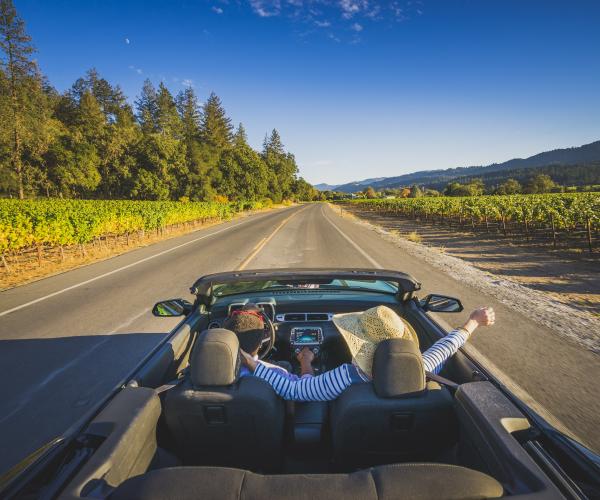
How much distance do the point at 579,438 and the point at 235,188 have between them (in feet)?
191

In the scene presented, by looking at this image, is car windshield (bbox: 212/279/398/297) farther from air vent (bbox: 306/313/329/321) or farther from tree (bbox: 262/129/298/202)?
tree (bbox: 262/129/298/202)

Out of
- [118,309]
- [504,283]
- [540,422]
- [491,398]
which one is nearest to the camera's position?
[540,422]

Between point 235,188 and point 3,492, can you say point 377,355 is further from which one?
point 235,188

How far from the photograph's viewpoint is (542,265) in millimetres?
12617

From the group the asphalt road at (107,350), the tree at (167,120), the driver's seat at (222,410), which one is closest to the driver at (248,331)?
the driver's seat at (222,410)

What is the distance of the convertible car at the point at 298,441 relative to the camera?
124 cm

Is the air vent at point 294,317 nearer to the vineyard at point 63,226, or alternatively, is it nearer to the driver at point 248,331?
the driver at point 248,331

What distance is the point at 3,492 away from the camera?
1.31 meters

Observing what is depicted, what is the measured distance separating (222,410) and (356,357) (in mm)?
834

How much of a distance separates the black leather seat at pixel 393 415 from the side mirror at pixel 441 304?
Result: 3.72ft

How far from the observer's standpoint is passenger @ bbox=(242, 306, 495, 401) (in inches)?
81.8

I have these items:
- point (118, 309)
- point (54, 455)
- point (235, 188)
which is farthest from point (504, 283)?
point (235, 188)

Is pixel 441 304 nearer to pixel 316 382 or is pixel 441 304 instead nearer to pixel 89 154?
pixel 316 382

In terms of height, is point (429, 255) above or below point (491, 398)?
below
